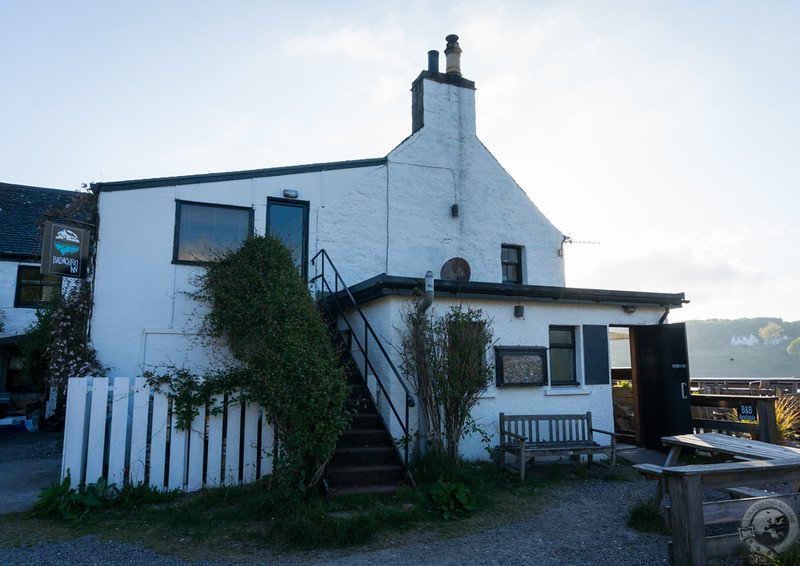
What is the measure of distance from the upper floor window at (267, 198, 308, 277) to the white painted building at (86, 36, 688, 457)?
2cm

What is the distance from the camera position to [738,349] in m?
93.8

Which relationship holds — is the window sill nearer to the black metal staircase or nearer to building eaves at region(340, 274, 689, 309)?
building eaves at region(340, 274, 689, 309)

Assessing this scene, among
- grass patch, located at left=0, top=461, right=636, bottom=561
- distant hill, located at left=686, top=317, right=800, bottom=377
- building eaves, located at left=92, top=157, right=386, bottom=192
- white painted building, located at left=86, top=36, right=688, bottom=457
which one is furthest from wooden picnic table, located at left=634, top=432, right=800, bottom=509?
distant hill, located at left=686, top=317, right=800, bottom=377

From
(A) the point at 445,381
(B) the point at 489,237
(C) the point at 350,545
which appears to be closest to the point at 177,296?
(A) the point at 445,381

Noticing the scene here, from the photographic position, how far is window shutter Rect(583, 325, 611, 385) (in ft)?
33.0

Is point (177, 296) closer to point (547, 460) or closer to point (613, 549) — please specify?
point (547, 460)

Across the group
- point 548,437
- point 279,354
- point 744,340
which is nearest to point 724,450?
point 548,437

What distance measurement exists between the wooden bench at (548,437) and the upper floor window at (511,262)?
510cm

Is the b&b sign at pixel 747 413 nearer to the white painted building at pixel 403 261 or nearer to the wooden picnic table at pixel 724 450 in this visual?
the white painted building at pixel 403 261

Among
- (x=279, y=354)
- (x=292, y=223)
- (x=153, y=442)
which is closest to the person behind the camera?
(x=279, y=354)

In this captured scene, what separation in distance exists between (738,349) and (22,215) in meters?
106

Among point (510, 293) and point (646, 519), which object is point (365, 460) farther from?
point (510, 293)

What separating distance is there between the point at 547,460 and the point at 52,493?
7.40 meters

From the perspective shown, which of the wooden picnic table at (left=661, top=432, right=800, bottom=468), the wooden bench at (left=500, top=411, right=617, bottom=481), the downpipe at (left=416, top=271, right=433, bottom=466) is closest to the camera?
the wooden picnic table at (left=661, top=432, right=800, bottom=468)
